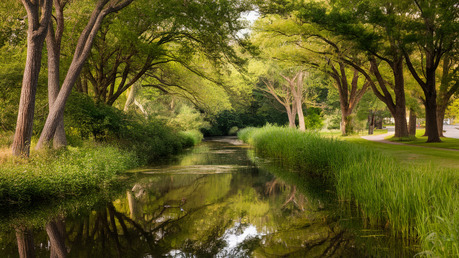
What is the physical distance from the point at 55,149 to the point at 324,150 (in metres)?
9.01

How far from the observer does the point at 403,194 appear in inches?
203

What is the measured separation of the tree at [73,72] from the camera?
394 inches

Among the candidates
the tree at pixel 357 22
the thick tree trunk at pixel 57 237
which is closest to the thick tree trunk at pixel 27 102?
the thick tree trunk at pixel 57 237

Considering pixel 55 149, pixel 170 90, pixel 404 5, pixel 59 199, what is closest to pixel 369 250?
pixel 59 199

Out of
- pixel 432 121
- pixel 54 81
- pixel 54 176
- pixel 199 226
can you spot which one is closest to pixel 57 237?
pixel 199 226

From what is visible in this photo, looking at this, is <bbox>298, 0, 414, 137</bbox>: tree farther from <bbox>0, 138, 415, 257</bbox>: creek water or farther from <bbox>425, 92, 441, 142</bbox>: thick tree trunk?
<bbox>0, 138, 415, 257</bbox>: creek water

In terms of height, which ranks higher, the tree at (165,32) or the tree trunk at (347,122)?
the tree at (165,32)

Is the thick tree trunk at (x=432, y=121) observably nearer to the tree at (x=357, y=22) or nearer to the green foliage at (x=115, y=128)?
the tree at (x=357, y=22)

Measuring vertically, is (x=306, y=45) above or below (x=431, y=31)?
above

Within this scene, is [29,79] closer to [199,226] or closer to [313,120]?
[199,226]

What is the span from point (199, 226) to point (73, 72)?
7.15 m

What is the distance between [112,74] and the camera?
1598cm

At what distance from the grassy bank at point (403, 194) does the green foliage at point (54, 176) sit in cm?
697

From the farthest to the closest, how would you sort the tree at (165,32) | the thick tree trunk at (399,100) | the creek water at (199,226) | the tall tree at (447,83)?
1. the tall tree at (447,83)
2. the thick tree trunk at (399,100)
3. the tree at (165,32)
4. the creek water at (199,226)
